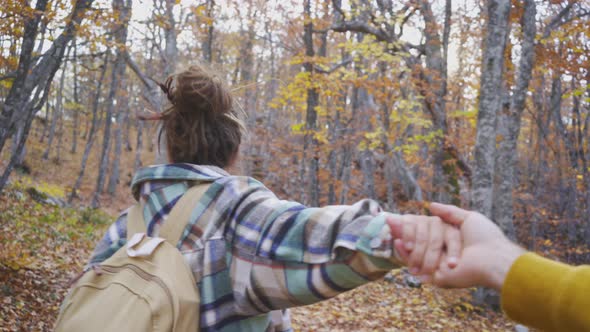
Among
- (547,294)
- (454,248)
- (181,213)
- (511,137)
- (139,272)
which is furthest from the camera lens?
(511,137)

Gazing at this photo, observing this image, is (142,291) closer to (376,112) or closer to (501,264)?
(501,264)

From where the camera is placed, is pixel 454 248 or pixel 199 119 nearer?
pixel 454 248

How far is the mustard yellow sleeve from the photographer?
0.89m

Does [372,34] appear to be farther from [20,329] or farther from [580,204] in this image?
[580,204]

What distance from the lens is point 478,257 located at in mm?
1107

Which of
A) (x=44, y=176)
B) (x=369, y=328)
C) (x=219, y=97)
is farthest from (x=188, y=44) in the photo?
(x=219, y=97)

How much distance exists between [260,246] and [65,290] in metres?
6.77

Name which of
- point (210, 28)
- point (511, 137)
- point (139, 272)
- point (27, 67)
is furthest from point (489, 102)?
point (210, 28)

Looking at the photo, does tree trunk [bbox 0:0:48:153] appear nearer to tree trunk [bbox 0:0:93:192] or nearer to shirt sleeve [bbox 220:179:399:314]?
tree trunk [bbox 0:0:93:192]

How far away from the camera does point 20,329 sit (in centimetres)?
541

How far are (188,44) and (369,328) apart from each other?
85.6 ft

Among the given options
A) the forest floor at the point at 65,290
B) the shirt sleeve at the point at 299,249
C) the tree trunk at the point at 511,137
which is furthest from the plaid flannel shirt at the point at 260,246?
the tree trunk at the point at 511,137

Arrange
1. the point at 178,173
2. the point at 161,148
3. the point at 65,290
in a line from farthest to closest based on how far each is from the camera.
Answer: the point at 65,290, the point at 161,148, the point at 178,173

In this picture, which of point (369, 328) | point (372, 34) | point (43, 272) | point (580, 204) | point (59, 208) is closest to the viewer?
point (43, 272)
